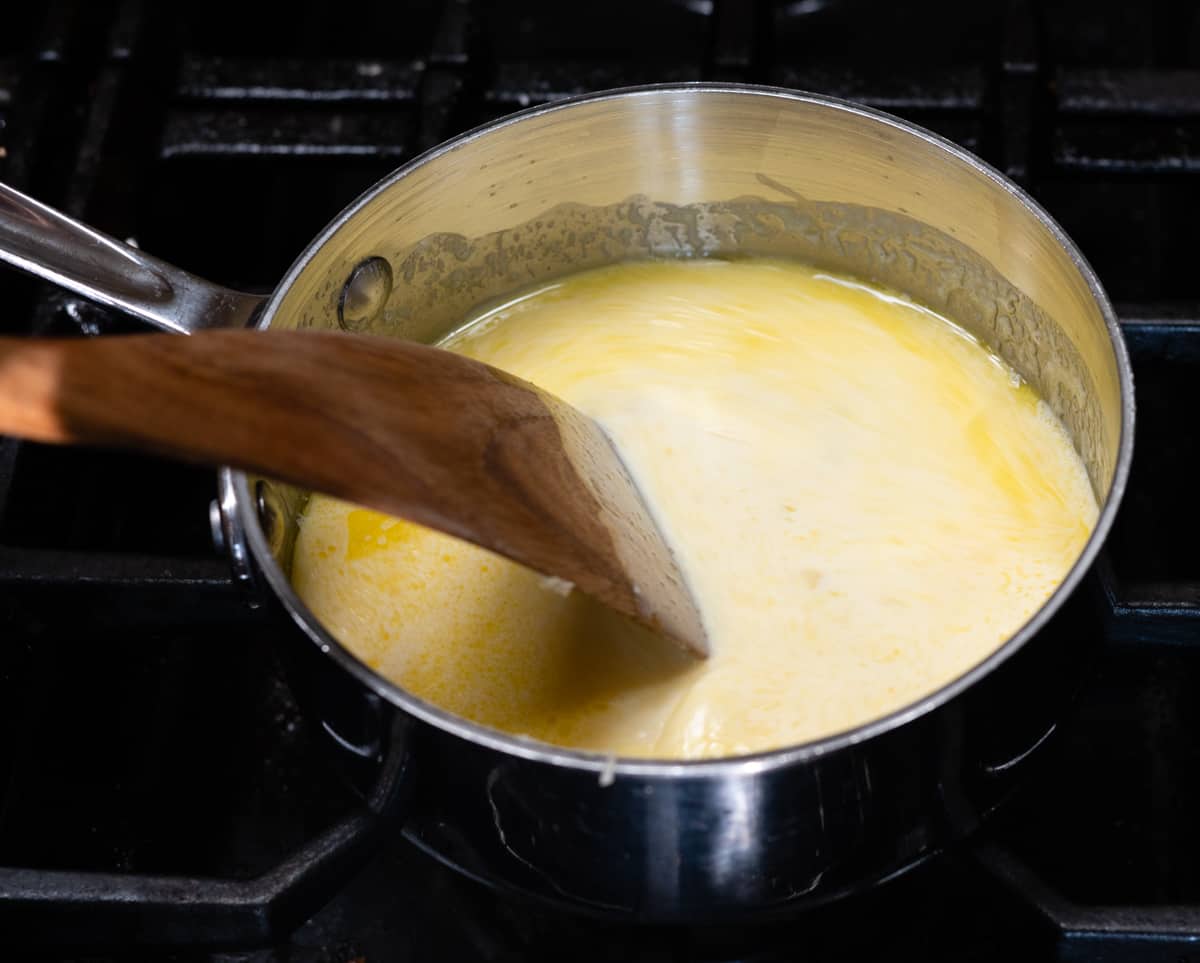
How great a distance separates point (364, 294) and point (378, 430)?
0.37m

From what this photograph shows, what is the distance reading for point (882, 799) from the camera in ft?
2.23

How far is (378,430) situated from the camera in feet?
2.05

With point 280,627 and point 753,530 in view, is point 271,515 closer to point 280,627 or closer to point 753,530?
point 280,627

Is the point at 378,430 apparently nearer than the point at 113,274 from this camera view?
Yes

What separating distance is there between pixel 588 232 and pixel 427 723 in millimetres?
543

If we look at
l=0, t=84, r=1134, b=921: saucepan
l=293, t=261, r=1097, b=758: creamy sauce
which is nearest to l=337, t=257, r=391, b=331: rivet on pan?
l=0, t=84, r=1134, b=921: saucepan

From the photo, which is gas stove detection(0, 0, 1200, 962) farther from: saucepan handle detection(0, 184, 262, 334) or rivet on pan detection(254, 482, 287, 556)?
saucepan handle detection(0, 184, 262, 334)

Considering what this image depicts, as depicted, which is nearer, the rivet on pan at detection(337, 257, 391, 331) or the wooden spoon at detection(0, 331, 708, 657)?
the wooden spoon at detection(0, 331, 708, 657)

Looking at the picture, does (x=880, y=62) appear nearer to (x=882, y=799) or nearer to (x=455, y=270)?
(x=455, y=270)

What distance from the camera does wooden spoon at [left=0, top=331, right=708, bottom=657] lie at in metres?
0.53

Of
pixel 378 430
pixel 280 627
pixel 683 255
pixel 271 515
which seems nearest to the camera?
pixel 378 430

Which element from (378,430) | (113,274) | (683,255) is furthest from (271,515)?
(683,255)

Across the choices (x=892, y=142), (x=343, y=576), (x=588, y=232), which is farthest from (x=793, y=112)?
(x=343, y=576)

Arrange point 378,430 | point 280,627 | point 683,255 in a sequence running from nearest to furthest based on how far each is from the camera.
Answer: point 378,430, point 280,627, point 683,255
